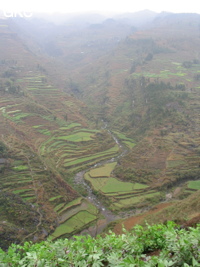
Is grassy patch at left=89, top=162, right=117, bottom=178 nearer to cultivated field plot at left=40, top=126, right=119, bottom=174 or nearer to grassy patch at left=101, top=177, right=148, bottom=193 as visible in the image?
grassy patch at left=101, top=177, right=148, bottom=193

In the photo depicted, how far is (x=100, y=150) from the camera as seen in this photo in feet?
125

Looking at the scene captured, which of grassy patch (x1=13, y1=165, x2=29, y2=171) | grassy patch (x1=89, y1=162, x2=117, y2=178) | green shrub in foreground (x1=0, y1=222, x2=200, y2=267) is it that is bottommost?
grassy patch (x1=89, y1=162, x2=117, y2=178)

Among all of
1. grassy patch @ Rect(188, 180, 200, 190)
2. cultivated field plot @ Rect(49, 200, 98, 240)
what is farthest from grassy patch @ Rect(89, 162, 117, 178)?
grassy patch @ Rect(188, 180, 200, 190)

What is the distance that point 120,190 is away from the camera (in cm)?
2820

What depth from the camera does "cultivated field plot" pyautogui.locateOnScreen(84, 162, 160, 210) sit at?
2611 centimetres

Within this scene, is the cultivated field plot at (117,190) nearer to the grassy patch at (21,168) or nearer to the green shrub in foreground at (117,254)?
the grassy patch at (21,168)

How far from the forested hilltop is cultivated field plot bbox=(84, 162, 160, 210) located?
124 millimetres

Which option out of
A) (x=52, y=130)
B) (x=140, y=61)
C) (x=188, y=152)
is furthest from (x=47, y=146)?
(x=140, y=61)

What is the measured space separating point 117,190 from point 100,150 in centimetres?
1115

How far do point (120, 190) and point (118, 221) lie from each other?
5944mm

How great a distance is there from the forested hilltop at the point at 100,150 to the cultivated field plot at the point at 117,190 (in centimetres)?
12

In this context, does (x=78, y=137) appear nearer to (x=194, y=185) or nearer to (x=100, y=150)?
(x=100, y=150)

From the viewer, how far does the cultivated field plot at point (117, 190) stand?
85.7 ft

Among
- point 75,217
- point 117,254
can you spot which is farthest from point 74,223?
point 117,254
